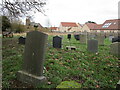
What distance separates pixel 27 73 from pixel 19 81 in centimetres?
39

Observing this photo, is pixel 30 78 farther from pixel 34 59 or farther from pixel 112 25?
pixel 112 25

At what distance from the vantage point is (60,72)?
15.6 feet

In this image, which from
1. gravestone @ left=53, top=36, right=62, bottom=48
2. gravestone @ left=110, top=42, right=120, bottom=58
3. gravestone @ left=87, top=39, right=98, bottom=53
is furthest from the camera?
gravestone @ left=53, top=36, right=62, bottom=48

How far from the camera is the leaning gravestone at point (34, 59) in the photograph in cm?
379

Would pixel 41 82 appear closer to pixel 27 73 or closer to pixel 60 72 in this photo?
pixel 27 73

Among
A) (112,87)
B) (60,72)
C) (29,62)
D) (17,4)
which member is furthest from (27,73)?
(17,4)

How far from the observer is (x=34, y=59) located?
387cm

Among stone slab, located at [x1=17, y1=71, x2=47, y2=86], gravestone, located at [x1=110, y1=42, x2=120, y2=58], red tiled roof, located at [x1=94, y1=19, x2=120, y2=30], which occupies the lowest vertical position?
stone slab, located at [x1=17, y1=71, x2=47, y2=86]

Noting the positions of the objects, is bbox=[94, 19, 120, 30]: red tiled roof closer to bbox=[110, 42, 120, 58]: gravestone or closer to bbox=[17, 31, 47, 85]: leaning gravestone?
bbox=[110, 42, 120, 58]: gravestone

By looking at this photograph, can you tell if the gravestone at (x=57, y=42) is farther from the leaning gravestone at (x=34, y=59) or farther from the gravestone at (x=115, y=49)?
the leaning gravestone at (x=34, y=59)

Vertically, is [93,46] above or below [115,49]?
above

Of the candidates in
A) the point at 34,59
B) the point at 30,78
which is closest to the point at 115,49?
the point at 34,59

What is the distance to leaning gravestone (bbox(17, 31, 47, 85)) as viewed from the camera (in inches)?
149

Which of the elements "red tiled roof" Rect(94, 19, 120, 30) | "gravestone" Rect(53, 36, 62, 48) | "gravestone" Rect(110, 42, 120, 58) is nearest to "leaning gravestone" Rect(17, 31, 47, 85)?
"gravestone" Rect(53, 36, 62, 48)
